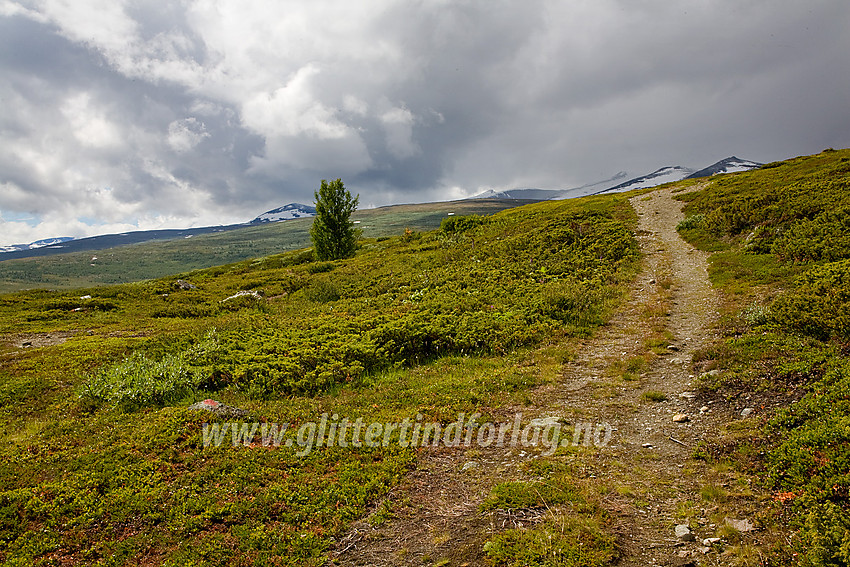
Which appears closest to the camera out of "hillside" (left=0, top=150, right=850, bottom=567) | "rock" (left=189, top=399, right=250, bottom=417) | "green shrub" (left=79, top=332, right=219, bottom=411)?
"hillside" (left=0, top=150, right=850, bottom=567)

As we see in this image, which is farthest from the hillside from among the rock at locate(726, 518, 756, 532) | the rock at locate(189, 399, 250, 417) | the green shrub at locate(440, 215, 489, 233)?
the green shrub at locate(440, 215, 489, 233)

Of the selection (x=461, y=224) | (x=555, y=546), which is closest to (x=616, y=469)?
(x=555, y=546)

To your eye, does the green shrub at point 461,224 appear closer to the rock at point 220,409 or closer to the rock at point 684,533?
the rock at point 220,409

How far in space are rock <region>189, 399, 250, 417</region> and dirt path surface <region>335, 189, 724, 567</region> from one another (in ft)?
17.2

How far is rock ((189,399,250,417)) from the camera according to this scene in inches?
427

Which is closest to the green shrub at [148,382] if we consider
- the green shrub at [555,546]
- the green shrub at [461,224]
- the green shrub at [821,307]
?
the green shrub at [555,546]

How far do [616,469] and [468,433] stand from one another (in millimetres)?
3179

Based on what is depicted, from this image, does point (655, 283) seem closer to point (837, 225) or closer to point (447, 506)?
point (837, 225)

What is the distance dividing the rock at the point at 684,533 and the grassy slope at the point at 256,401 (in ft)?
3.36

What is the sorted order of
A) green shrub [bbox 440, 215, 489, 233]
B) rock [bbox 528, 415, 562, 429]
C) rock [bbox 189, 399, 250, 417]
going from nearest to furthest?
rock [bbox 528, 415, 562, 429] → rock [bbox 189, 399, 250, 417] → green shrub [bbox 440, 215, 489, 233]

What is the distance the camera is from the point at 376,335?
15805mm

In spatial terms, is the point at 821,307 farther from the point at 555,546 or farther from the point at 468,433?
the point at 555,546

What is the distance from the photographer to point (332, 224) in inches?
2281

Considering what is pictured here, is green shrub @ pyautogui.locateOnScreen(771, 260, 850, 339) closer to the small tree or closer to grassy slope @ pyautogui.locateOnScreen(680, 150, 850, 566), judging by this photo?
grassy slope @ pyautogui.locateOnScreen(680, 150, 850, 566)
